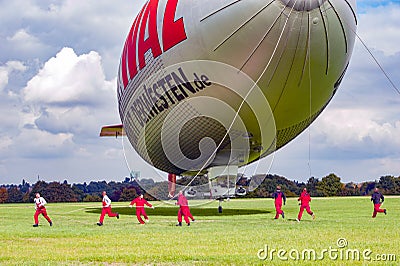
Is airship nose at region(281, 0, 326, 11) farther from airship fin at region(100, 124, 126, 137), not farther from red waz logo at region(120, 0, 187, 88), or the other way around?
airship fin at region(100, 124, 126, 137)

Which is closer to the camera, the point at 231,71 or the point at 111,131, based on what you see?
the point at 231,71

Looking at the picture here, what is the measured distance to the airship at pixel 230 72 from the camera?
14602mm

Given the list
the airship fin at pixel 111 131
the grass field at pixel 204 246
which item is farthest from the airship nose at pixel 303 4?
the airship fin at pixel 111 131

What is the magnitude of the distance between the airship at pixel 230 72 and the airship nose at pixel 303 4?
0.09 ft

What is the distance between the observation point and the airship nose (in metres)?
14.0

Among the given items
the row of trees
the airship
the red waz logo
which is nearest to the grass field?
the airship

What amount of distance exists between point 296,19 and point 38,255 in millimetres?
8779

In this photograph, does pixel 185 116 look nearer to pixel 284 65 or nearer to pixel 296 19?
pixel 284 65

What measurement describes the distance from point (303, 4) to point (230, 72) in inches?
118

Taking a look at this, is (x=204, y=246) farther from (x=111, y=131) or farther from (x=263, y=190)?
(x=263, y=190)

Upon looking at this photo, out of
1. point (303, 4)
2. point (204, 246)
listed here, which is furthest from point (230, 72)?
point (204, 246)

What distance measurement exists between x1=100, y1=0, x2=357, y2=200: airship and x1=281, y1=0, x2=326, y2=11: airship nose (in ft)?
0.09

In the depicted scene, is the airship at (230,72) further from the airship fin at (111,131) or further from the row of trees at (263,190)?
the row of trees at (263,190)

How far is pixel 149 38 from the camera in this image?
17.3 metres
